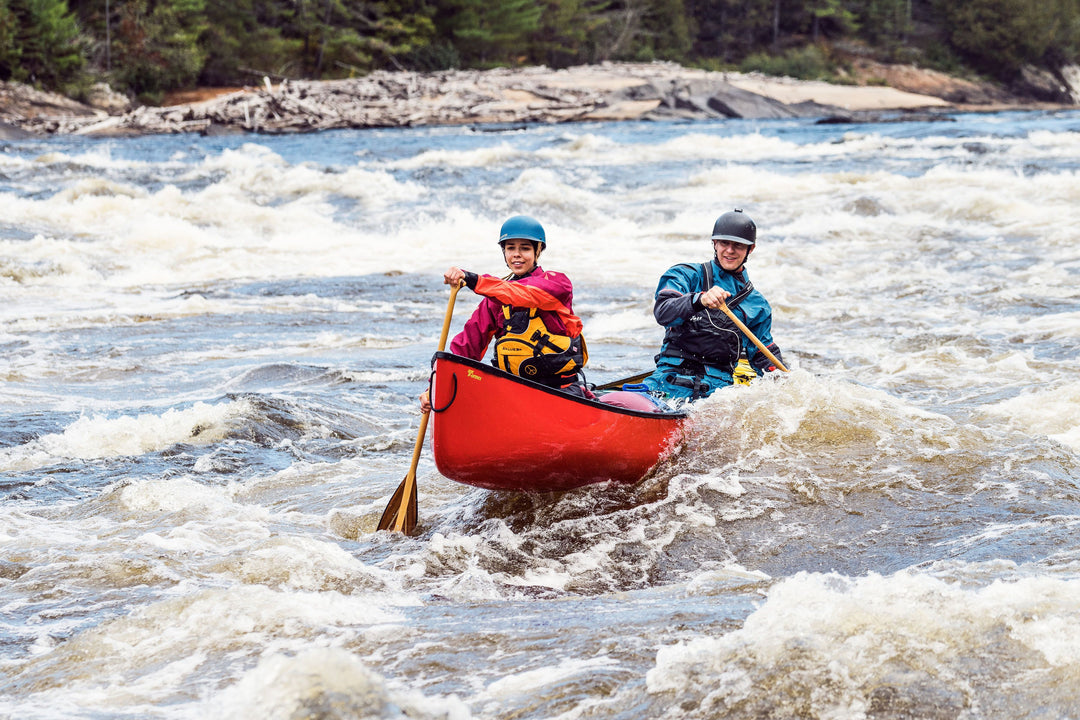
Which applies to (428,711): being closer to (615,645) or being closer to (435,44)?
(615,645)

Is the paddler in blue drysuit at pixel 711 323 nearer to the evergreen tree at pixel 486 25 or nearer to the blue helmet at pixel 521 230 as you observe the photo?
the blue helmet at pixel 521 230

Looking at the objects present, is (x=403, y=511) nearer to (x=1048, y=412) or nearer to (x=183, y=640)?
(x=183, y=640)

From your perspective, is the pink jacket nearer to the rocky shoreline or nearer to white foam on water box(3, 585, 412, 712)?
white foam on water box(3, 585, 412, 712)

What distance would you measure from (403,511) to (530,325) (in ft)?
3.36

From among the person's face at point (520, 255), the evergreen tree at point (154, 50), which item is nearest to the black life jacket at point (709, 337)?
the person's face at point (520, 255)

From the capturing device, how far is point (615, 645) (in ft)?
11.0

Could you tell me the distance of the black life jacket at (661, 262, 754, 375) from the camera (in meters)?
5.65

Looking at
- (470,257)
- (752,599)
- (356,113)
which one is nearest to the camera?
(752,599)

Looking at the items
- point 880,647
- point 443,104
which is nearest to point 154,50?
point 443,104

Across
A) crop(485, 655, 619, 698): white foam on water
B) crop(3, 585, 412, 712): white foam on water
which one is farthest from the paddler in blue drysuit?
crop(485, 655, 619, 698): white foam on water

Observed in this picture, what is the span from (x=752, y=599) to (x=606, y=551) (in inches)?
37.0

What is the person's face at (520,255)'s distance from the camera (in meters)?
4.98

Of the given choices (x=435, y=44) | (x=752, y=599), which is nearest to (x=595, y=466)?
(x=752, y=599)

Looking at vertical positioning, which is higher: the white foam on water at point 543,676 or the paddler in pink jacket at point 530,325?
the paddler in pink jacket at point 530,325
